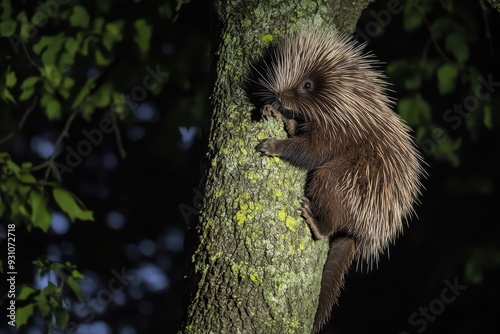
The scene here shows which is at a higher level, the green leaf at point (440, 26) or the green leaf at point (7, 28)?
the green leaf at point (440, 26)

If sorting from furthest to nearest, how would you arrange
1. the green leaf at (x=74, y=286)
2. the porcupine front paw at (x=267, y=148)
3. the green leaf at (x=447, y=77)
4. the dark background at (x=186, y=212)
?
the dark background at (x=186, y=212), the green leaf at (x=447, y=77), the green leaf at (x=74, y=286), the porcupine front paw at (x=267, y=148)

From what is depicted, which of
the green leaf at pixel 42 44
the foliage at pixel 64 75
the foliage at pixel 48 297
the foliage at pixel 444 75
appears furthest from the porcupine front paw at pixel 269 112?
the green leaf at pixel 42 44

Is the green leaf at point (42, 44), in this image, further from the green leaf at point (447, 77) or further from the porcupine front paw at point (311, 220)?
the porcupine front paw at point (311, 220)

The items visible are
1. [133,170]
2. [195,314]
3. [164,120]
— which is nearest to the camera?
[195,314]

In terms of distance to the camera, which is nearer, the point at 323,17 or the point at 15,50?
the point at 323,17

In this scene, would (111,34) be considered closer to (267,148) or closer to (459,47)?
(459,47)

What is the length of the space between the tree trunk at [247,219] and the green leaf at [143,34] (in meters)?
2.51

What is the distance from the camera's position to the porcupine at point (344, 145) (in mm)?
3711

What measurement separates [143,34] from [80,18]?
56 cm

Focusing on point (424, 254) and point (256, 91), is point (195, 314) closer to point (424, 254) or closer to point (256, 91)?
point (256, 91)

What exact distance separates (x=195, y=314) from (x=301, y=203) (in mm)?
717

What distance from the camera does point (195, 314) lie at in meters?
3.24

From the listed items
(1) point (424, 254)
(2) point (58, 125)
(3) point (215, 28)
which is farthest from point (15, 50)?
(1) point (424, 254)

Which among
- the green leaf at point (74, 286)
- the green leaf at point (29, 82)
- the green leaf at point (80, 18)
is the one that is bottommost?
the green leaf at point (74, 286)
